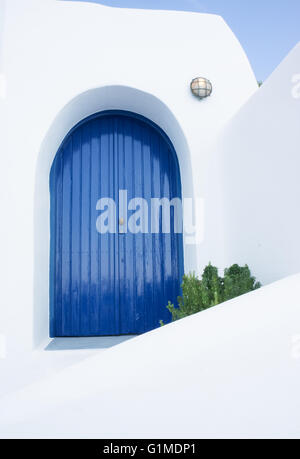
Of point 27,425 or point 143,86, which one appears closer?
point 27,425

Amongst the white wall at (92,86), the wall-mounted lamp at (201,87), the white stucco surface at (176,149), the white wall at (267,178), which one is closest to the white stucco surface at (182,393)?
the white stucco surface at (176,149)

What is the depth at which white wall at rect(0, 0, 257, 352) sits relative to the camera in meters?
3.25

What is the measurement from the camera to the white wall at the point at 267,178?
92.2 inches

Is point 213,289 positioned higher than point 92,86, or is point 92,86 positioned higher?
point 92,86

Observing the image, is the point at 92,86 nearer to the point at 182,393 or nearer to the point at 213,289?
the point at 213,289

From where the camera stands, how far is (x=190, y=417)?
985mm

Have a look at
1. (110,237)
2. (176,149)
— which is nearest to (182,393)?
(110,237)

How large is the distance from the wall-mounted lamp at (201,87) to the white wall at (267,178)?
54 centimetres

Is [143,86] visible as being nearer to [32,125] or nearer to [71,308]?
[32,125]

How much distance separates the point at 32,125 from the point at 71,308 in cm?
217

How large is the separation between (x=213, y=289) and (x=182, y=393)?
5.92 ft

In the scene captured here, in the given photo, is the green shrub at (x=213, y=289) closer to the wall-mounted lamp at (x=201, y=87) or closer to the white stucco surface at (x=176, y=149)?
the white stucco surface at (x=176, y=149)

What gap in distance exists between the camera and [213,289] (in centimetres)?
275
